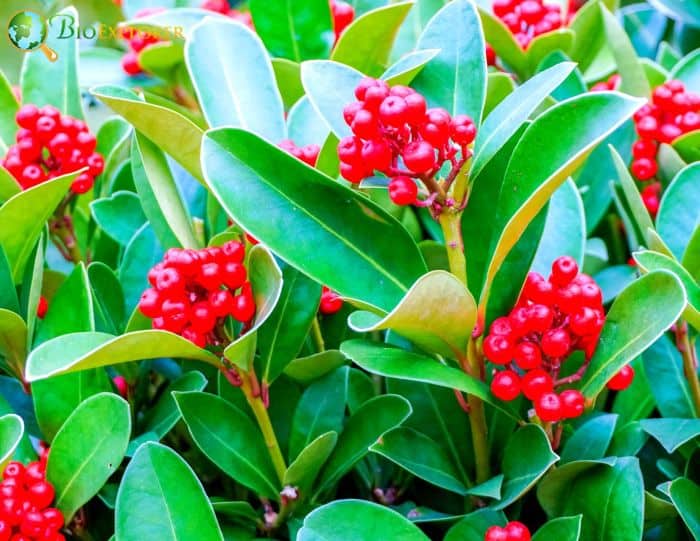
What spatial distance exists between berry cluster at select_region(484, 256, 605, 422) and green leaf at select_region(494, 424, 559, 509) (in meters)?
0.04

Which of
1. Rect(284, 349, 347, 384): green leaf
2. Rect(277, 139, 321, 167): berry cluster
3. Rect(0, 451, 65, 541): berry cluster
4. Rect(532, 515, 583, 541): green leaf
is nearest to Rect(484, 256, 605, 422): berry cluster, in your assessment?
Rect(532, 515, 583, 541): green leaf

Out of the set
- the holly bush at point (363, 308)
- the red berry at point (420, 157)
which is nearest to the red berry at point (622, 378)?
the holly bush at point (363, 308)

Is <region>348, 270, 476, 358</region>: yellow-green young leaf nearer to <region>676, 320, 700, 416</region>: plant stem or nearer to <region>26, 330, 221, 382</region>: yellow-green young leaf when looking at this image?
<region>26, 330, 221, 382</region>: yellow-green young leaf

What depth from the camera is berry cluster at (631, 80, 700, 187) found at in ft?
4.06

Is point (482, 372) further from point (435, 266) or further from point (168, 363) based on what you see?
point (168, 363)

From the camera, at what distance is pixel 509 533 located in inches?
37.5

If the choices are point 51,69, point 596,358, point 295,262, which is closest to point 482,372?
point 596,358

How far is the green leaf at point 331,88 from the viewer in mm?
1024

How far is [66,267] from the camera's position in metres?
1.46

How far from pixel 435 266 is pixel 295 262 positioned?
0.92 feet

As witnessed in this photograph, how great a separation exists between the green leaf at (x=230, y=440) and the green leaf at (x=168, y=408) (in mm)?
27

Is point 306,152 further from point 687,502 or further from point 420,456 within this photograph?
point 687,502

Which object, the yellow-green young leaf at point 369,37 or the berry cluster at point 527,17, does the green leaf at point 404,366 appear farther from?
the berry cluster at point 527,17

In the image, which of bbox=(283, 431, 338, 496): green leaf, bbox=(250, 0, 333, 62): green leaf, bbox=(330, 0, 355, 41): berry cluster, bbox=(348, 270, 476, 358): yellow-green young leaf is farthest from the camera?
bbox=(330, 0, 355, 41): berry cluster
